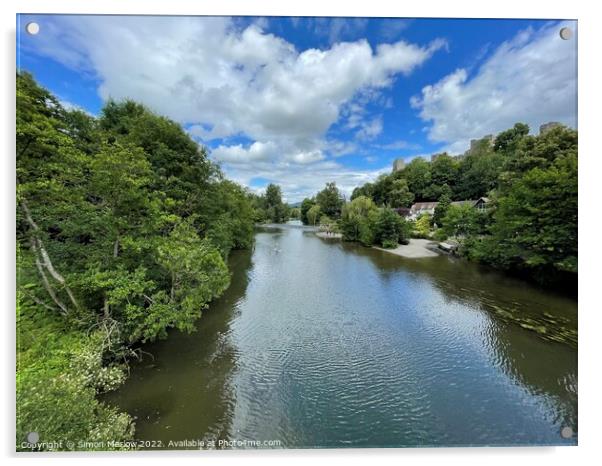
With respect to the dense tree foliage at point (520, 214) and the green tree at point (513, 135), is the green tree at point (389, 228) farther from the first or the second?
the green tree at point (513, 135)

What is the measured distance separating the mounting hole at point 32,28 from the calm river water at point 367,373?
523 centimetres

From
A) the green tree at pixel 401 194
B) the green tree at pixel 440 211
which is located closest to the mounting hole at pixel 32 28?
the green tree at pixel 440 211

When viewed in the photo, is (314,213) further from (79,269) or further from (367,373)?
(79,269)

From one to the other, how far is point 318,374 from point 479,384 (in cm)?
287

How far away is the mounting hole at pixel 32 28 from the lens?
9.48 ft

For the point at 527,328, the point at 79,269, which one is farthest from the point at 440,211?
the point at 79,269

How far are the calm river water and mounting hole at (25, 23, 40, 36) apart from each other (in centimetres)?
523

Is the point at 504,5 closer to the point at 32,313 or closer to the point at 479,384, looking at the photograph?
the point at 479,384

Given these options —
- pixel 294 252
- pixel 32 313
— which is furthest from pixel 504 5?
pixel 294 252

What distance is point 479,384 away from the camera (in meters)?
4.30

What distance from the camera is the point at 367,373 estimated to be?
15.2ft

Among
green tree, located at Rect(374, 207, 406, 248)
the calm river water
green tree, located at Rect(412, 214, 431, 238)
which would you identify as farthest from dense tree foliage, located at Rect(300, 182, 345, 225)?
the calm river water

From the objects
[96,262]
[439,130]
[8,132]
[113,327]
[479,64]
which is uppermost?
[479,64]

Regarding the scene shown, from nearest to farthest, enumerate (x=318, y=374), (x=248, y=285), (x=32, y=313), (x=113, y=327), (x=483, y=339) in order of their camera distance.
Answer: (x=32, y=313)
(x=113, y=327)
(x=318, y=374)
(x=483, y=339)
(x=248, y=285)
